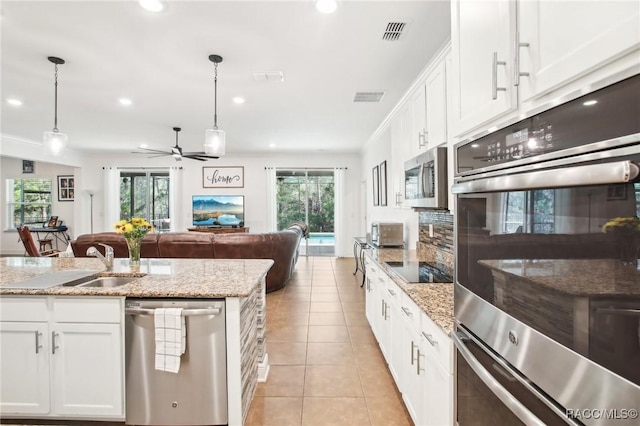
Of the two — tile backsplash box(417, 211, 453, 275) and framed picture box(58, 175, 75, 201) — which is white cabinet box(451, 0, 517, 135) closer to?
tile backsplash box(417, 211, 453, 275)

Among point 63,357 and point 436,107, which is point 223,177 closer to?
point 63,357

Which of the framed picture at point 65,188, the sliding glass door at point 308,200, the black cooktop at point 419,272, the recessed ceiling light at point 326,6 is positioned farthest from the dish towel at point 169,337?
the framed picture at point 65,188

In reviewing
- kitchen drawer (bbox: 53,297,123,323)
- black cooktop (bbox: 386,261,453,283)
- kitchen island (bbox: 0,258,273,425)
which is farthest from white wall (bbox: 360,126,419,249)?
kitchen drawer (bbox: 53,297,123,323)

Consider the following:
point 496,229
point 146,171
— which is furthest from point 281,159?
point 496,229

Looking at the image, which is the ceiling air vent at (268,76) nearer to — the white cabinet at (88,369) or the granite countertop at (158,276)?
the granite countertop at (158,276)

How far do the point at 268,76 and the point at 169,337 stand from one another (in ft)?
8.62

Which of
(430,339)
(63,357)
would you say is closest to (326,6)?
(430,339)

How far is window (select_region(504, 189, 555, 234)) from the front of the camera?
0.72 meters

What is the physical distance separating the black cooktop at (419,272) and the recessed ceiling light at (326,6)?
1.86 meters

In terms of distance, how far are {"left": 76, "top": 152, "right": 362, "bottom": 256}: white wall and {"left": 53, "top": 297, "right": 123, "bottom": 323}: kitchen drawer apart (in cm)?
615

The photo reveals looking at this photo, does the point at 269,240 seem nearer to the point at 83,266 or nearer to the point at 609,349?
the point at 83,266

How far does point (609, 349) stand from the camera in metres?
0.58

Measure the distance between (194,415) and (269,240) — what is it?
281 centimetres

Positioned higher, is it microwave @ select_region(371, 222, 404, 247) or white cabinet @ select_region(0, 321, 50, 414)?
microwave @ select_region(371, 222, 404, 247)
